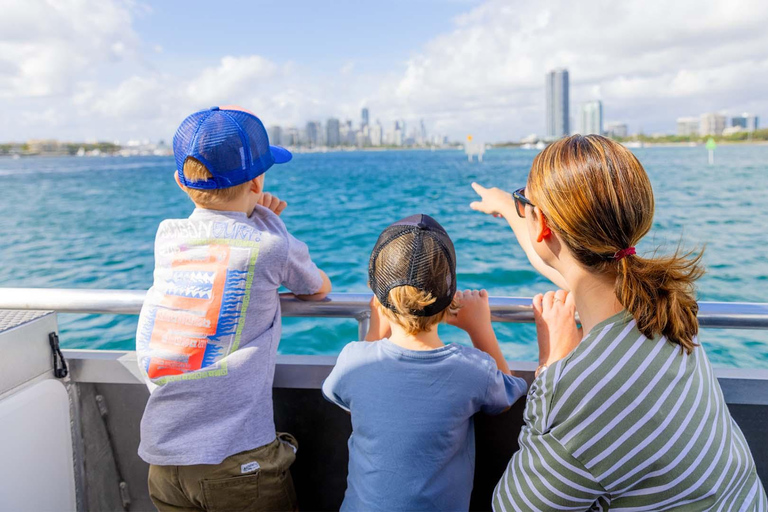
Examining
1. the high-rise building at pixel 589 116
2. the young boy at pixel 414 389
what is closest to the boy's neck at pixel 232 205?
the young boy at pixel 414 389

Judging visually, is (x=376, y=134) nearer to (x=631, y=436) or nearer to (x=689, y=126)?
(x=689, y=126)

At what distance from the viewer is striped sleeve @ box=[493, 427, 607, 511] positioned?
45.9 inches

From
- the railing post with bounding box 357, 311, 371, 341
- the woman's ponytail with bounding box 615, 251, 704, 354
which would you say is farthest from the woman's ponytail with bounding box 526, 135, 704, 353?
the railing post with bounding box 357, 311, 371, 341

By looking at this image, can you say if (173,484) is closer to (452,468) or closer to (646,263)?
(452,468)

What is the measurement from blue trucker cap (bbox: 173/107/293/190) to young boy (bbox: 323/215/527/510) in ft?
1.59

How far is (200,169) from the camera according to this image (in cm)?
170

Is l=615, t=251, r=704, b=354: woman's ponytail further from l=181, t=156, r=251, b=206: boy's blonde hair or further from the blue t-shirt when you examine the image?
l=181, t=156, r=251, b=206: boy's blonde hair

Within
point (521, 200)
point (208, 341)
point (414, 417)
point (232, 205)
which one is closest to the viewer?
point (521, 200)

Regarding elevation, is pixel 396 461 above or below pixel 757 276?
above

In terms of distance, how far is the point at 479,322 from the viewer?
1.71 metres

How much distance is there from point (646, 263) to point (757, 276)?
11107mm

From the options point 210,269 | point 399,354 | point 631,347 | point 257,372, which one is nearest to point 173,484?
point 257,372

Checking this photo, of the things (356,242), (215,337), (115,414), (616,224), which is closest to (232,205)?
(215,337)

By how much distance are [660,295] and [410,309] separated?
59 cm
